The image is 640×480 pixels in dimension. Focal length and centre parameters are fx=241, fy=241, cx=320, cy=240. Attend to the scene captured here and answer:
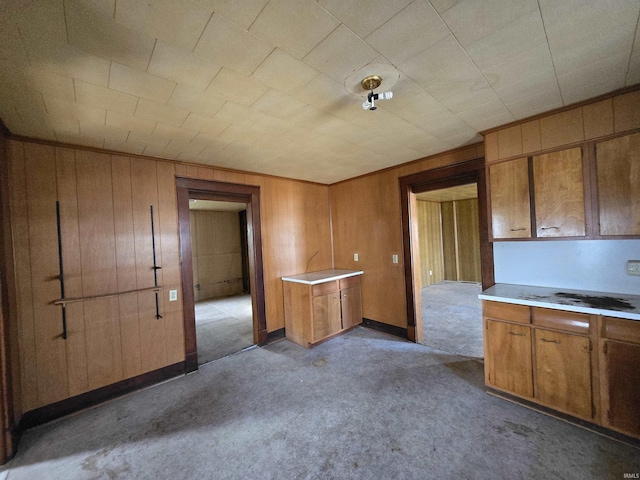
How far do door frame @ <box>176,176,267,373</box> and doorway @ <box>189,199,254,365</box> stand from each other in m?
1.61

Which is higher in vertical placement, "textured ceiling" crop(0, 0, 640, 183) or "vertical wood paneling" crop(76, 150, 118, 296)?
"textured ceiling" crop(0, 0, 640, 183)

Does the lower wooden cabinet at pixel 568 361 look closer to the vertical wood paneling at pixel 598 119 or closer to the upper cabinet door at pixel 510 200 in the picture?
the upper cabinet door at pixel 510 200

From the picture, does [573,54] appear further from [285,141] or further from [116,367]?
[116,367]

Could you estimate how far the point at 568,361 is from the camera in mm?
1841

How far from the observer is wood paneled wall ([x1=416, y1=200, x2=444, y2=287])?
7.16 m

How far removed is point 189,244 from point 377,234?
269 cm

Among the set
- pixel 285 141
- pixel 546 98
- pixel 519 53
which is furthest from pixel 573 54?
pixel 285 141

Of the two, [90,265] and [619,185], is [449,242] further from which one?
[90,265]

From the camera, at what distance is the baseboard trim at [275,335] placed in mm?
3635

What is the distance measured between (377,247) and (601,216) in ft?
7.77

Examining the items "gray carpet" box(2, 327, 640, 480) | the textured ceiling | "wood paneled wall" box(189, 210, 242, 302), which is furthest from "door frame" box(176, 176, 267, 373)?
"wood paneled wall" box(189, 210, 242, 302)

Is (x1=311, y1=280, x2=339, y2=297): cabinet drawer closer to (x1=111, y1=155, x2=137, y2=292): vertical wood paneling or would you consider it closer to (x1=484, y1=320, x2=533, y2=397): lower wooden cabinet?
(x1=484, y1=320, x2=533, y2=397): lower wooden cabinet

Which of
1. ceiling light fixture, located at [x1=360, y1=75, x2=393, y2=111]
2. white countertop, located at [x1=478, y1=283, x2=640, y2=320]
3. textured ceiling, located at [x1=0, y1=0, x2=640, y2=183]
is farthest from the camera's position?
white countertop, located at [x1=478, y1=283, x2=640, y2=320]

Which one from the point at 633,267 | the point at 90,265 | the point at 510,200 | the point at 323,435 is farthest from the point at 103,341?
the point at 633,267
